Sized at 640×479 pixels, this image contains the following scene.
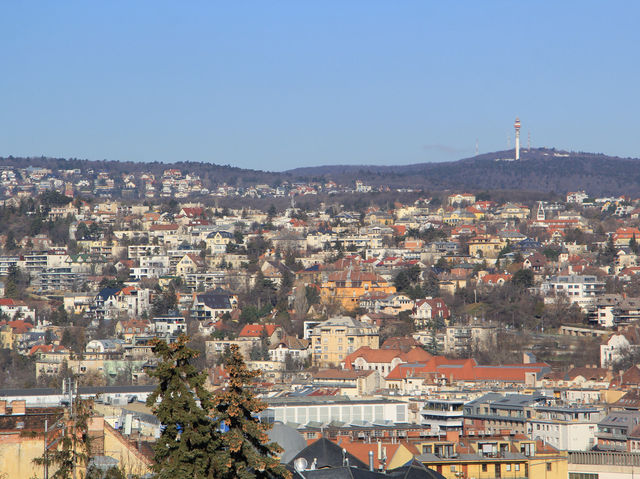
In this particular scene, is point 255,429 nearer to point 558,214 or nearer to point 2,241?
point 2,241

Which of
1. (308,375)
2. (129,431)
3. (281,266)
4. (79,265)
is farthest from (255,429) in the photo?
(79,265)

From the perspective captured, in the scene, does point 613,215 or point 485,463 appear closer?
point 485,463

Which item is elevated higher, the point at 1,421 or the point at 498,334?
A: the point at 1,421

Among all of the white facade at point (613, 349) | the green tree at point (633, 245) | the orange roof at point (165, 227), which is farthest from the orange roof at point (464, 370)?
the orange roof at point (165, 227)

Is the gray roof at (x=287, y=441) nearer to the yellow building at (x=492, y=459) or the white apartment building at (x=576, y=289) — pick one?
the yellow building at (x=492, y=459)

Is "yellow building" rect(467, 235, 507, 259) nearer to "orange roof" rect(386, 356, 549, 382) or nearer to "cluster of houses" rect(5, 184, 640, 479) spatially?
"cluster of houses" rect(5, 184, 640, 479)

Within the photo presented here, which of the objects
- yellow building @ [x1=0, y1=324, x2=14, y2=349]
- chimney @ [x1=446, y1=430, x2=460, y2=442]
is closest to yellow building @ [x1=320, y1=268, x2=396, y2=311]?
yellow building @ [x1=0, y1=324, x2=14, y2=349]
